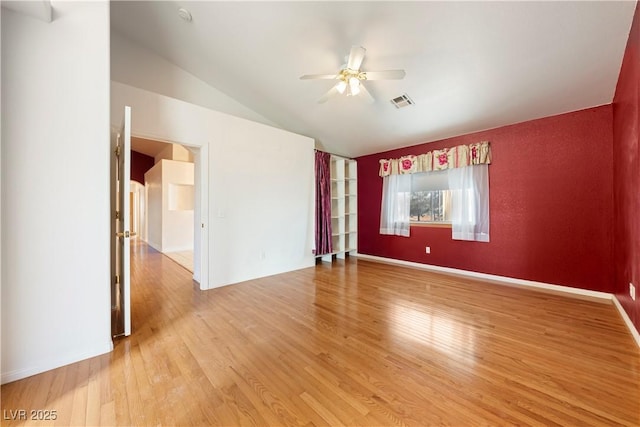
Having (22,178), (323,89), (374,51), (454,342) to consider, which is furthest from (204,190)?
(454,342)

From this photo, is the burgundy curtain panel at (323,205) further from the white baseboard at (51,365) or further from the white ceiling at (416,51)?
the white baseboard at (51,365)

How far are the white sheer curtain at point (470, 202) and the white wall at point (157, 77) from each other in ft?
13.0

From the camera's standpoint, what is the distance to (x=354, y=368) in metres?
1.64

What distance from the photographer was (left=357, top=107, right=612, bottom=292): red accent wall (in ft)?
9.53

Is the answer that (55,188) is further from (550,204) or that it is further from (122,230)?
(550,204)

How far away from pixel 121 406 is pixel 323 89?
372 centimetres

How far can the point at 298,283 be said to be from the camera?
3.54 m

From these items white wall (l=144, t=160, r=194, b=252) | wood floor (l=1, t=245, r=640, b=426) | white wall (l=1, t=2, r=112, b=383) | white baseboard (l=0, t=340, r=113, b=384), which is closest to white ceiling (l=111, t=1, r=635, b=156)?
white wall (l=1, t=2, r=112, b=383)

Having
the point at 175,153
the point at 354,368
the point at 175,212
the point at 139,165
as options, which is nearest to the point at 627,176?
the point at 354,368

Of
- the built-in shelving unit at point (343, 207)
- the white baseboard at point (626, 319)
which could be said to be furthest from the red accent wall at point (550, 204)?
the built-in shelving unit at point (343, 207)

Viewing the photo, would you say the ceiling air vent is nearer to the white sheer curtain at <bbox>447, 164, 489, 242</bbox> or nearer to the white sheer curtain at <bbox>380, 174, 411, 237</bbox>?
the white sheer curtain at <bbox>447, 164, 489, 242</bbox>

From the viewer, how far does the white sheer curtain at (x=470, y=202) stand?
3783mm

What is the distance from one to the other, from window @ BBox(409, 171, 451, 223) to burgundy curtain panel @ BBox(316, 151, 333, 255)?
1646 mm

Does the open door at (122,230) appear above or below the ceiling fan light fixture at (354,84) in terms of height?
below
